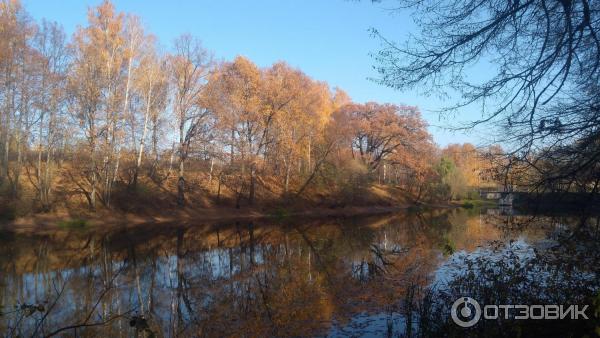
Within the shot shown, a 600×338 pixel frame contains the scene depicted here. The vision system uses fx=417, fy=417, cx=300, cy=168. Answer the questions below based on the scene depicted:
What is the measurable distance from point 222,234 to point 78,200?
11.1 metres

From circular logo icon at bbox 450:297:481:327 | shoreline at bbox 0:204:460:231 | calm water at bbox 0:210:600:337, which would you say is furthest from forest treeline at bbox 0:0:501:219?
circular logo icon at bbox 450:297:481:327

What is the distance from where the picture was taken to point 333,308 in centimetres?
887

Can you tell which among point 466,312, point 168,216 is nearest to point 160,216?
point 168,216

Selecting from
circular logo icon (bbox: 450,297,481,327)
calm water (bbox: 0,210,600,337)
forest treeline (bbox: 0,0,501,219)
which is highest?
forest treeline (bbox: 0,0,501,219)

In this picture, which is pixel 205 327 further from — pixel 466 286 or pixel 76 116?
pixel 76 116

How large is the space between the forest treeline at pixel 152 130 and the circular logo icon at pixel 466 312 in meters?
18.1

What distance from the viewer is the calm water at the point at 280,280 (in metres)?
6.67

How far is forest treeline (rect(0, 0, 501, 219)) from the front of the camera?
83.4ft

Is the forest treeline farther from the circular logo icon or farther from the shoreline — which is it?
the circular logo icon

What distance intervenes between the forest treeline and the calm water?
7.88 m

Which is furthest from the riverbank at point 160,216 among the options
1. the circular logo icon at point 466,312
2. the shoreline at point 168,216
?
the circular logo icon at point 466,312

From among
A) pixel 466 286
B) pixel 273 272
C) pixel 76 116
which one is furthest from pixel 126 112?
pixel 466 286

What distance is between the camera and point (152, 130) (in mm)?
32594

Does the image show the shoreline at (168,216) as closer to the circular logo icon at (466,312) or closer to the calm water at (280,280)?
the calm water at (280,280)
